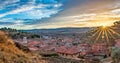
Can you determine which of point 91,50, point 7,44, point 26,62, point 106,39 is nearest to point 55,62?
point 7,44

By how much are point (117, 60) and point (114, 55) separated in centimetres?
60

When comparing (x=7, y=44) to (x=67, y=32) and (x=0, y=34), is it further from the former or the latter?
(x=67, y=32)

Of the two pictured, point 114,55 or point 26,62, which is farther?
point 114,55

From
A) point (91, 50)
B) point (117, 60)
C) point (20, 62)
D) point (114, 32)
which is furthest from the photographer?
point (114, 32)

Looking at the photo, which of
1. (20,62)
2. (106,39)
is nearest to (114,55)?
(20,62)

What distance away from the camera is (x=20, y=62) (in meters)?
12.6

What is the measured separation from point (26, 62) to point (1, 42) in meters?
2.41

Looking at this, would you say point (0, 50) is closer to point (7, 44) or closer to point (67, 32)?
point (7, 44)

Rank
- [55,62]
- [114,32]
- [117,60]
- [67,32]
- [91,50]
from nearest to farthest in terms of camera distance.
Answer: [55,62], [117,60], [91,50], [114,32], [67,32]

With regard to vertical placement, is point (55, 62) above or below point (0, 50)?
below

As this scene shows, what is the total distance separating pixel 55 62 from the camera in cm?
2252

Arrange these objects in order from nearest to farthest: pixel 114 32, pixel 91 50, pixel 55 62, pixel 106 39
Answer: pixel 55 62 < pixel 91 50 < pixel 106 39 < pixel 114 32

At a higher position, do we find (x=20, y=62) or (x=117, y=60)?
(x=20, y=62)

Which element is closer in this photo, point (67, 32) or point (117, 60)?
point (117, 60)
